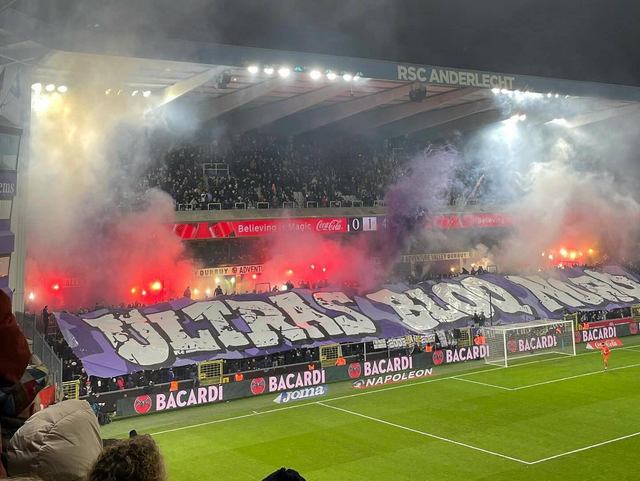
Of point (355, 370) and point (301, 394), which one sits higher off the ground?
point (355, 370)

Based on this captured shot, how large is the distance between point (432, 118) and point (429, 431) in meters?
22.0

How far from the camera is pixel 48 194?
22.4 metres

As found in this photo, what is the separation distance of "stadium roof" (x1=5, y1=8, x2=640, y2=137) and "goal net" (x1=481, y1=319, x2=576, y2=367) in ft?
33.2

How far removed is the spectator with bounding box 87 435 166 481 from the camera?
2.29 m

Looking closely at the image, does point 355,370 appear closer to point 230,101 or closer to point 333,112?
point 230,101

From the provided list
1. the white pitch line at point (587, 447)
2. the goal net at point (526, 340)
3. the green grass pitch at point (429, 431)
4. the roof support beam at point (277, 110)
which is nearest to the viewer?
the green grass pitch at point (429, 431)

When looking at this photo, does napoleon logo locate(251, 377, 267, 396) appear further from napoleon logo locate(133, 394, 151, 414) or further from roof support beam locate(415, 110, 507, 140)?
roof support beam locate(415, 110, 507, 140)

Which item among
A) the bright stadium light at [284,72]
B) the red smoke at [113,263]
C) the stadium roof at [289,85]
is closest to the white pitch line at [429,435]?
the red smoke at [113,263]

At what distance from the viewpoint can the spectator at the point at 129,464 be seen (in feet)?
7.51

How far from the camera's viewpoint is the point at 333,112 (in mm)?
31953

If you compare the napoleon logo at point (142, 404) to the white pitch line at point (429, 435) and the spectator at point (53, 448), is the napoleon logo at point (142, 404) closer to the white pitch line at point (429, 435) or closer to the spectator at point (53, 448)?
the white pitch line at point (429, 435)

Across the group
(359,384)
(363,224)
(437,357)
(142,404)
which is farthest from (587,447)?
(363,224)

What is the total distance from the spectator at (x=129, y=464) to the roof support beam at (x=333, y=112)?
2661 centimetres

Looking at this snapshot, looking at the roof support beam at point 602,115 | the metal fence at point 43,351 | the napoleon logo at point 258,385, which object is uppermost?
the roof support beam at point 602,115
